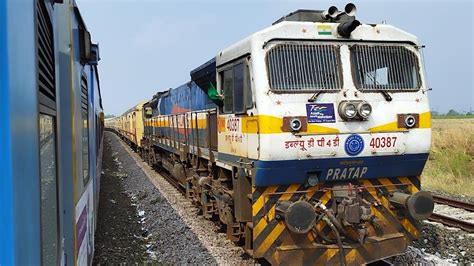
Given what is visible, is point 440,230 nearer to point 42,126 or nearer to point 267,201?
point 267,201

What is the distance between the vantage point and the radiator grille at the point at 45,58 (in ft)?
5.98

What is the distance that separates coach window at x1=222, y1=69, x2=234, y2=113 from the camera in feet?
20.3

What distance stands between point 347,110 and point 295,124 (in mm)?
687

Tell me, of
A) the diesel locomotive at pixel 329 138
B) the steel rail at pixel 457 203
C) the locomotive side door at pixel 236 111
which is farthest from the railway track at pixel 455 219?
the locomotive side door at pixel 236 111

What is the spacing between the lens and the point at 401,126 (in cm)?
559

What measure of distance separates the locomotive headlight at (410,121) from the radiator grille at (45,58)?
4496 mm

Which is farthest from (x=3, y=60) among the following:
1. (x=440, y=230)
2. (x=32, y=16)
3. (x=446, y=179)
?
(x=446, y=179)

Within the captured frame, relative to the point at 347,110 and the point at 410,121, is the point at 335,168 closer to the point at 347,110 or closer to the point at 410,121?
the point at 347,110

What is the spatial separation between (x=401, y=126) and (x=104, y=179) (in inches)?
476

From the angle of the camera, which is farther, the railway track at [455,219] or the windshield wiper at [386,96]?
the railway track at [455,219]

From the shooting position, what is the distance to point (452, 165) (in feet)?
50.1

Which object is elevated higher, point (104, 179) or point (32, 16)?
point (32, 16)

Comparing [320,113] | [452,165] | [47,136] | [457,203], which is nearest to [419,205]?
[320,113]

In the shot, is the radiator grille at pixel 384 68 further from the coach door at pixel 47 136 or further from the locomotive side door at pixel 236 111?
the coach door at pixel 47 136
